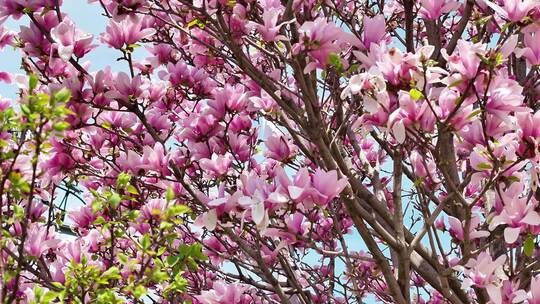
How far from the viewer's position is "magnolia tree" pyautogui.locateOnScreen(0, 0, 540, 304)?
2037 millimetres

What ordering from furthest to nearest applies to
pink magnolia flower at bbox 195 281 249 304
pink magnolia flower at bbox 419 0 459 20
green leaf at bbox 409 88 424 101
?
1. pink magnolia flower at bbox 195 281 249 304
2. pink magnolia flower at bbox 419 0 459 20
3. green leaf at bbox 409 88 424 101

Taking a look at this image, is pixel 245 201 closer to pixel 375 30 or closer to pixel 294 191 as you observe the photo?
pixel 294 191

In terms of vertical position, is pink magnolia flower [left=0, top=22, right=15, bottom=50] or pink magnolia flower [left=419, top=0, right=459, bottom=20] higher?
pink magnolia flower [left=419, top=0, right=459, bottom=20]

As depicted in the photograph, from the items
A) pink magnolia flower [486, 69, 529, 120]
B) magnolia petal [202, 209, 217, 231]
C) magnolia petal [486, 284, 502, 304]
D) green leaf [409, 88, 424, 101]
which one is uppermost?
pink magnolia flower [486, 69, 529, 120]

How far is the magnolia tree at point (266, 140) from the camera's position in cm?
204

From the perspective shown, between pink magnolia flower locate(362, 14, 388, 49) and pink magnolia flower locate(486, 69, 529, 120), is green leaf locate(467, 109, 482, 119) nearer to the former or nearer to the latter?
pink magnolia flower locate(486, 69, 529, 120)

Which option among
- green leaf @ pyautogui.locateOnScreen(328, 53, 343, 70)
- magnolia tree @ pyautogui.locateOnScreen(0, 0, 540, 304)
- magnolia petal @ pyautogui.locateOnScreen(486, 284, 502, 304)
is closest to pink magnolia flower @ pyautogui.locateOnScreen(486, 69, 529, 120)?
magnolia tree @ pyautogui.locateOnScreen(0, 0, 540, 304)

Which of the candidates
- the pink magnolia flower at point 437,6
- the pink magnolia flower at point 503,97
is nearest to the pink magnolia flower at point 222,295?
the pink magnolia flower at point 503,97

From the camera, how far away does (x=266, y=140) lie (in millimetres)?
3074

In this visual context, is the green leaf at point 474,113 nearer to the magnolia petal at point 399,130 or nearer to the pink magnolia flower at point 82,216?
the magnolia petal at point 399,130

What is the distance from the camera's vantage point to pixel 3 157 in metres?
1.85

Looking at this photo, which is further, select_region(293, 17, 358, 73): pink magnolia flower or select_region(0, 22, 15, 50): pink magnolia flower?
select_region(0, 22, 15, 50): pink magnolia flower

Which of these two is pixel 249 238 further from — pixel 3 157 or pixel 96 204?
pixel 3 157

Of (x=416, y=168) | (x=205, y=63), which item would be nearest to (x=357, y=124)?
(x=416, y=168)
